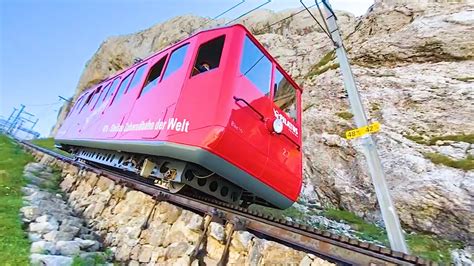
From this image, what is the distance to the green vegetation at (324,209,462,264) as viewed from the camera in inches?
206

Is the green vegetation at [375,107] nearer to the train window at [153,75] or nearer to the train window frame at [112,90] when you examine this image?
the train window at [153,75]

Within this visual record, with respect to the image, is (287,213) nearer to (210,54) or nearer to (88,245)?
(210,54)

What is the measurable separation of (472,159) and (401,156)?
56.7 inches

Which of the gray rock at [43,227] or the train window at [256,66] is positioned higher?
the train window at [256,66]

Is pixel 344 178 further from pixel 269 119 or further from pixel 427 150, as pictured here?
pixel 269 119

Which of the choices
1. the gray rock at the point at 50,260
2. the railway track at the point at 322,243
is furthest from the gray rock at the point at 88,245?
the railway track at the point at 322,243

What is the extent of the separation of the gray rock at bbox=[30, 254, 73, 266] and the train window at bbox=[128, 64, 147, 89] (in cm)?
389

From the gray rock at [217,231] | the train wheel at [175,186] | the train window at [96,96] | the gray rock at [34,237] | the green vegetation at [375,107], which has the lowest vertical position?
the gray rock at [34,237]

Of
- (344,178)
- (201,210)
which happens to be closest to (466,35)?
(344,178)

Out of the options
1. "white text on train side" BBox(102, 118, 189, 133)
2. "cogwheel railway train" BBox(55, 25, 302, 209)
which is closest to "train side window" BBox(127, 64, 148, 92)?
"cogwheel railway train" BBox(55, 25, 302, 209)

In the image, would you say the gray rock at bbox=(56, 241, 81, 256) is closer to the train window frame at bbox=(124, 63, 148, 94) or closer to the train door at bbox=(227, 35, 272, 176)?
the train door at bbox=(227, 35, 272, 176)

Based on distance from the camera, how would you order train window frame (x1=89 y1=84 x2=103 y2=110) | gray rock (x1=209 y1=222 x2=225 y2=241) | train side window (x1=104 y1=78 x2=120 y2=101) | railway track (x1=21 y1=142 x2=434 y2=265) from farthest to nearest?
train window frame (x1=89 y1=84 x2=103 y2=110)
train side window (x1=104 y1=78 x2=120 y2=101)
gray rock (x1=209 y1=222 x2=225 y2=241)
railway track (x1=21 y1=142 x2=434 y2=265)

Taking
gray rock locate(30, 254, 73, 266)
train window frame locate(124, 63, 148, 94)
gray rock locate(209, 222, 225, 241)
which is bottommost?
gray rock locate(30, 254, 73, 266)

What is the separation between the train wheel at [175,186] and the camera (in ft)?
15.6
